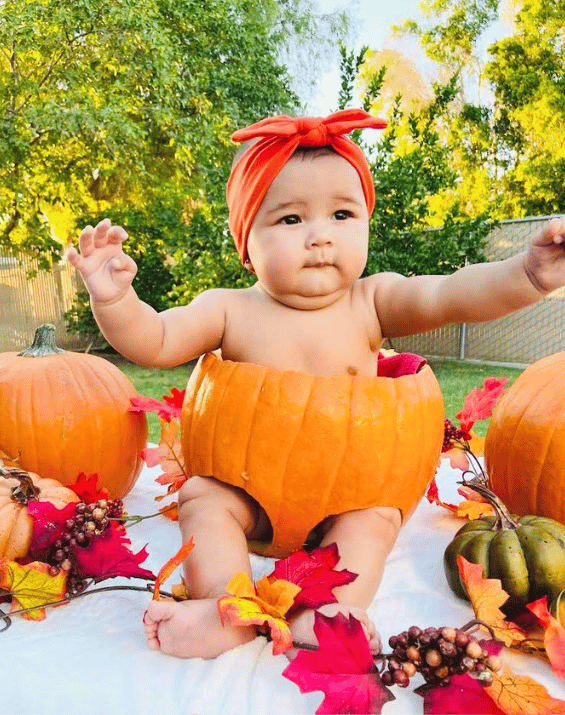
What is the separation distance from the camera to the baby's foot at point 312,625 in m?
0.93

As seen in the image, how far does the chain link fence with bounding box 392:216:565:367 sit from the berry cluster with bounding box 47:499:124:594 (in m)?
7.02

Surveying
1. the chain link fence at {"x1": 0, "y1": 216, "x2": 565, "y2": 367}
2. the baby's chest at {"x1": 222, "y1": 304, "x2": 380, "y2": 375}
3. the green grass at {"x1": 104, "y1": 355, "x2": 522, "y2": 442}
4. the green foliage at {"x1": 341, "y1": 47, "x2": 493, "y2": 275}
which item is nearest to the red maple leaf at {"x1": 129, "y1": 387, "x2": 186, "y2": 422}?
Result: the baby's chest at {"x1": 222, "y1": 304, "x2": 380, "y2": 375}

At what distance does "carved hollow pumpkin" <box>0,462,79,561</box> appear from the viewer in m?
1.12

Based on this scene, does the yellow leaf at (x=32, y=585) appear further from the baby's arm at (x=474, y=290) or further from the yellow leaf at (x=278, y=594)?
the baby's arm at (x=474, y=290)

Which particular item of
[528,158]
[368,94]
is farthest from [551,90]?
[368,94]

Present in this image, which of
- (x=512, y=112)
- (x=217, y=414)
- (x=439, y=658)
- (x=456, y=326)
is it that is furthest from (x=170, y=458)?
(x=512, y=112)

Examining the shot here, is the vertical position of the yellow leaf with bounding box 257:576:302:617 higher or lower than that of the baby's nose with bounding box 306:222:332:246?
→ lower

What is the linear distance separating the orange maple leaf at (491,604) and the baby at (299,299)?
181 mm

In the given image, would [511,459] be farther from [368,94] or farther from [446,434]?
[368,94]

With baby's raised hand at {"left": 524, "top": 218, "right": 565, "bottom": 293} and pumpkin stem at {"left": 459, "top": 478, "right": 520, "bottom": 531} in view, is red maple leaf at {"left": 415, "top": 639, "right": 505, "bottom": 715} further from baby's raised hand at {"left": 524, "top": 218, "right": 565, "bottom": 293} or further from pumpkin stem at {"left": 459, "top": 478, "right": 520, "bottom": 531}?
baby's raised hand at {"left": 524, "top": 218, "right": 565, "bottom": 293}

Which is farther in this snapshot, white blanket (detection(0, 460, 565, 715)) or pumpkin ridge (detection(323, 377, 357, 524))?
pumpkin ridge (detection(323, 377, 357, 524))

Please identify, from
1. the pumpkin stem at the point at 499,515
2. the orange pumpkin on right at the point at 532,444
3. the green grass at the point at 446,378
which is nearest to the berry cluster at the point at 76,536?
the pumpkin stem at the point at 499,515

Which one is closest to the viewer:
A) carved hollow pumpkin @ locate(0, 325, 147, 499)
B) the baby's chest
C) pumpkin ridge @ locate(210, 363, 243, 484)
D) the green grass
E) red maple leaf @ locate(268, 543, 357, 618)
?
red maple leaf @ locate(268, 543, 357, 618)

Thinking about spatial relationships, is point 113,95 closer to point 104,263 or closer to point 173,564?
point 104,263
